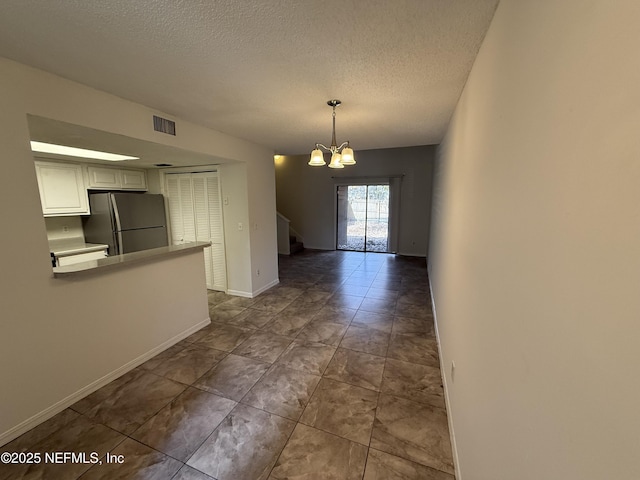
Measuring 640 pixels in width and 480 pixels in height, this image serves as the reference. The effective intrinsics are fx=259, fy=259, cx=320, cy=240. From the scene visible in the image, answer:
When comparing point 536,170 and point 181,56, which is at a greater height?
point 181,56

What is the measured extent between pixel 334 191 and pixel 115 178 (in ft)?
16.9

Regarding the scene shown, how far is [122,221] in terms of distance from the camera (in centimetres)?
373

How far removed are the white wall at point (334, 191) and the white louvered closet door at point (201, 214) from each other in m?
4.04

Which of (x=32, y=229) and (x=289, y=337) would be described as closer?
(x=32, y=229)

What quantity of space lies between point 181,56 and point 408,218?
6.38 m

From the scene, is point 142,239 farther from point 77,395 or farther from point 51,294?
point 77,395

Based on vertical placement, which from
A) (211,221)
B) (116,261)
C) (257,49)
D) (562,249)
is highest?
(257,49)

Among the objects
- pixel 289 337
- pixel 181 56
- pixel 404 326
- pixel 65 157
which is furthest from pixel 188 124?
pixel 404 326

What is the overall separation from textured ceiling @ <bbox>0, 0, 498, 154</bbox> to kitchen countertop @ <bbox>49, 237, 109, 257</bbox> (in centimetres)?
248

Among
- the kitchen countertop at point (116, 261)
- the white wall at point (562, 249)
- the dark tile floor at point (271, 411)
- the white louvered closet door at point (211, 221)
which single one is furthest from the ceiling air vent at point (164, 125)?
the white wall at point (562, 249)

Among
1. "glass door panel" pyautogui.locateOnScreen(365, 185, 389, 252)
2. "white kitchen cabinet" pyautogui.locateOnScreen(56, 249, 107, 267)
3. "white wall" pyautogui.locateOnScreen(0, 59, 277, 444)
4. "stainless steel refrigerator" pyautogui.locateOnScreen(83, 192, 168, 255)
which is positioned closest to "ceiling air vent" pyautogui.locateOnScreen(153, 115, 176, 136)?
"white wall" pyautogui.locateOnScreen(0, 59, 277, 444)

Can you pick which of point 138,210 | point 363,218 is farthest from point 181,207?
point 363,218

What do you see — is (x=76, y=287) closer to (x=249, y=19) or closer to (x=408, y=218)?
(x=249, y=19)

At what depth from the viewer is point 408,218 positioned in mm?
7039
